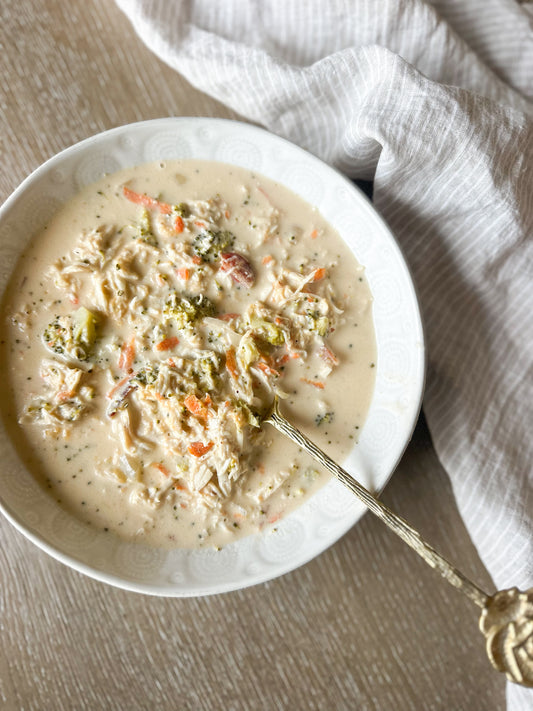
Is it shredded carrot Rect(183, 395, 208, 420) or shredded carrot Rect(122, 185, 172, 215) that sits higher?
shredded carrot Rect(122, 185, 172, 215)

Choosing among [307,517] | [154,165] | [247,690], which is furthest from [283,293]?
[247,690]

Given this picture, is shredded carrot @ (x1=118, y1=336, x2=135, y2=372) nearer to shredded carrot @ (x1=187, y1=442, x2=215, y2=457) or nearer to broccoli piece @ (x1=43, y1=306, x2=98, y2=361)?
broccoli piece @ (x1=43, y1=306, x2=98, y2=361)

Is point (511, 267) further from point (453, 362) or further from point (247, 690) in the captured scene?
point (247, 690)

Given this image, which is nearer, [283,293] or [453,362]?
[283,293]

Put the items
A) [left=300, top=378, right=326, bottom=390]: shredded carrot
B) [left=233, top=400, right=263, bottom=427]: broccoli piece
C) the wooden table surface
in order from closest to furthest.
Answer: [left=233, top=400, right=263, bottom=427]: broccoli piece
[left=300, top=378, right=326, bottom=390]: shredded carrot
the wooden table surface

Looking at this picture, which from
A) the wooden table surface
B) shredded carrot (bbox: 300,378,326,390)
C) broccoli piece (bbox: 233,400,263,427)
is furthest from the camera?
the wooden table surface

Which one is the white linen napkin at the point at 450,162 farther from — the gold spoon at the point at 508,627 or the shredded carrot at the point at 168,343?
the shredded carrot at the point at 168,343

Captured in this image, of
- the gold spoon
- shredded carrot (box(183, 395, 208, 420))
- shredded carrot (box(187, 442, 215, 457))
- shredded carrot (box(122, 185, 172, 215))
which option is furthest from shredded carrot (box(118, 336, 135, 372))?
the gold spoon
